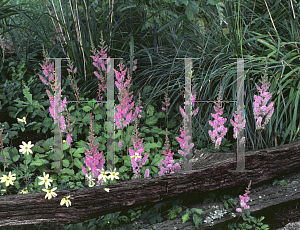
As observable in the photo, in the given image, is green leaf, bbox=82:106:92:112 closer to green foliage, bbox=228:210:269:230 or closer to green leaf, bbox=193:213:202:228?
green leaf, bbox=193:213:202:228

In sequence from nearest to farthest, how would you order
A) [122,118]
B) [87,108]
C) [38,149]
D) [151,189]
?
1. [151,189]
2. [122,118]
3. [38,149]
4. [87,108]

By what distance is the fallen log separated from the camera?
1.84 meters

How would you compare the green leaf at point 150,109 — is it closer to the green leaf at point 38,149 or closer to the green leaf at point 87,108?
the green leaf at point 87,108

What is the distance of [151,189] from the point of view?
78.8 inches

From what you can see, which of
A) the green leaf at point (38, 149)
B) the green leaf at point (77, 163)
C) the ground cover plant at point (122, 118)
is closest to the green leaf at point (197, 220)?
the ground cover plant at point (122, 118)

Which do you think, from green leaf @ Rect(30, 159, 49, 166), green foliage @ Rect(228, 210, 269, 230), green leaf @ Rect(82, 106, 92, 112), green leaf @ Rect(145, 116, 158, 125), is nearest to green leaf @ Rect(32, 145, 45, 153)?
green leaf @ Rect(30, 159, 49, 166)

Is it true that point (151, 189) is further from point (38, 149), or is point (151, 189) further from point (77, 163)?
point (38, 149)

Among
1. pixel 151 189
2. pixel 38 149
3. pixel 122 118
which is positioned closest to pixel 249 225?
pixel 151 189

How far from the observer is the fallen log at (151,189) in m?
1.84

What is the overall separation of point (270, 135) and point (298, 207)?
2.09 ft

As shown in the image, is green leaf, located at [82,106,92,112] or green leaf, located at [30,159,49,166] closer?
green leaf, located at [30,159,49,166]

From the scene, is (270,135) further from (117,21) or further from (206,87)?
(117,21)

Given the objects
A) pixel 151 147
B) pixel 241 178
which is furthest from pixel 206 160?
pixel 151 147

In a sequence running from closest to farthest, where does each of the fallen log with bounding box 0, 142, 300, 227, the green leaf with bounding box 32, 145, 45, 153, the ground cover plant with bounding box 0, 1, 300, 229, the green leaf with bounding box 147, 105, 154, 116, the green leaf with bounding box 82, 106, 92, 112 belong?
1. the fallen log with bounding box 0, 142, 300, 227
2. the ground cover plant with bounding box 0, 1, 300, 229
3. the green leaf with bounding box 32, 145, 45, 153
4. the green leaf with bounding box 82, 106, 92, 112
5. the green leaf with bounding box 147, 105, 154, 116
